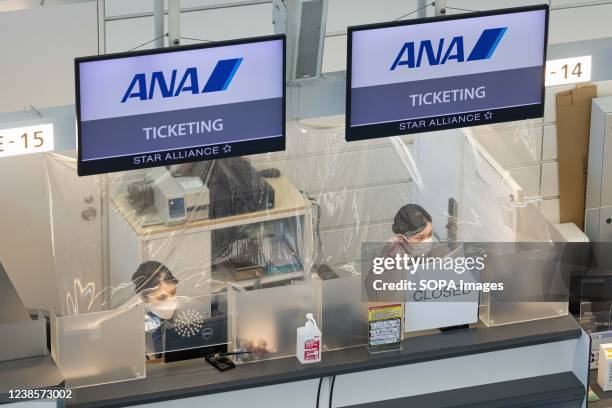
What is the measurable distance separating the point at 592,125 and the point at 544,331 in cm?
233

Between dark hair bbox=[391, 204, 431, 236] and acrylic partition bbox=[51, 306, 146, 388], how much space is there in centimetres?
144

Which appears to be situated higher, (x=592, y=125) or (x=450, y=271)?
(x=592, y=125)

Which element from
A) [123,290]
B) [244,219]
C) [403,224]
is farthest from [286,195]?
[123,290]

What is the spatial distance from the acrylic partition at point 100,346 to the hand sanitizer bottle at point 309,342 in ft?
2.03

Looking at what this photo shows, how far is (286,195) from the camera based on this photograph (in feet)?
19.1

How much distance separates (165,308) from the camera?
4.89 metres

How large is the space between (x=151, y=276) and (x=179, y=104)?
857mm

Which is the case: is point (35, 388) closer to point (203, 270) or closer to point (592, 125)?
point (203, 270)

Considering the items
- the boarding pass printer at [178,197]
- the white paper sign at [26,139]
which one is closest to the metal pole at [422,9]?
the boarding pass printer at [178,197]

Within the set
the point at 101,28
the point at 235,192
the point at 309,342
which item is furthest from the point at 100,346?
the point at 101,28

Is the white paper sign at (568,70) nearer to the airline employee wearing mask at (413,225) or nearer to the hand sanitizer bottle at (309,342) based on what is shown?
the airline employee wearing mask at (413,225)

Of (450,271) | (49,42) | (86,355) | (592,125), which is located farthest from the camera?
(592,125)

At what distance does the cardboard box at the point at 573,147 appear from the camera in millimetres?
7047

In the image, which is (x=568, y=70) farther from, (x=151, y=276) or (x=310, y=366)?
(x=151, y=276)
